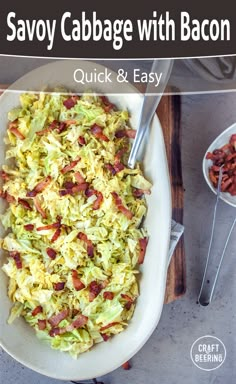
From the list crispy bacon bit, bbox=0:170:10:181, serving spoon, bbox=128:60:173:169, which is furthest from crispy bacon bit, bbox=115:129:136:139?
crispy bacon bit, bbox=0:170:10:181

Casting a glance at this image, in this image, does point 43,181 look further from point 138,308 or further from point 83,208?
point 138,308

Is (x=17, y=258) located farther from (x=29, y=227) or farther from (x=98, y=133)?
(x=98, y=133)

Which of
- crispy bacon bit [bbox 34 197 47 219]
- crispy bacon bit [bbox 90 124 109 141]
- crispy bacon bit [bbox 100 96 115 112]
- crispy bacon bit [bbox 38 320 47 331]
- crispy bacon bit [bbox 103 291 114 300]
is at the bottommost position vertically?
crispy bacon bit [bbox 38 320 47 331]

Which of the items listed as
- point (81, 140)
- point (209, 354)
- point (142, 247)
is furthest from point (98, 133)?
point (209, 354)

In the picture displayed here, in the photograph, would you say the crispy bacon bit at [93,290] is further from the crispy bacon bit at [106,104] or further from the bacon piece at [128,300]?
the crispy bacon bit at [106,104]

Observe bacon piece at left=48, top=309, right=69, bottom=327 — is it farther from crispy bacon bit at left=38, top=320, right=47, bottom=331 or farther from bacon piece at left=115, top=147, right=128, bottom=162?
bacon piece at left=115, top=147, right=128, bottom=162

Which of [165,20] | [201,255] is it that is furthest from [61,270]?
[165,20]
